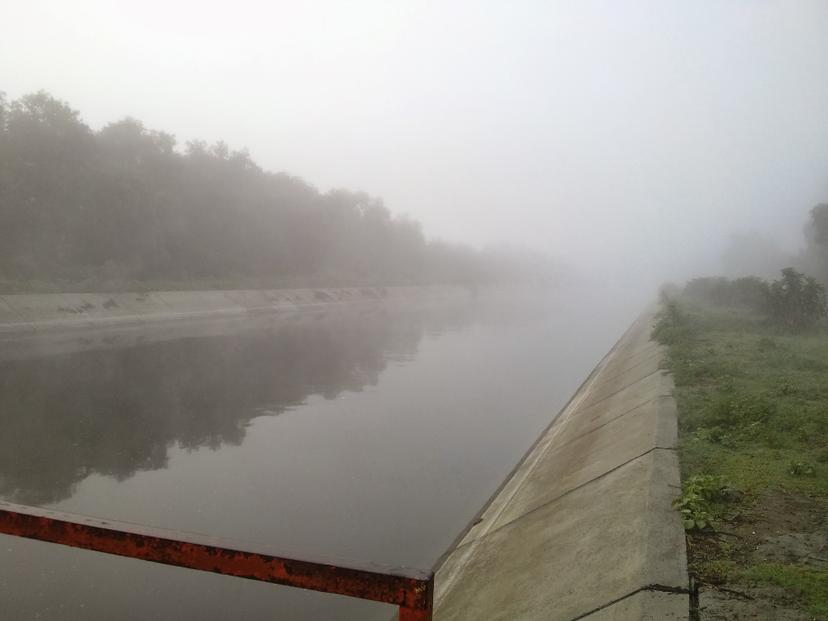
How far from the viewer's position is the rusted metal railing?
1.86m

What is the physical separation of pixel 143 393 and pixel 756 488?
1117cm

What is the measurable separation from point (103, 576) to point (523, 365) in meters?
16.3

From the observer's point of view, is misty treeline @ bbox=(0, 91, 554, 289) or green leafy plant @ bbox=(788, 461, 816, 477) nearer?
green leafy plant @ bbox=(788, 461, 816, 477)

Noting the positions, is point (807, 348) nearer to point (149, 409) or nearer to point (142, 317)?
point (149, 409)

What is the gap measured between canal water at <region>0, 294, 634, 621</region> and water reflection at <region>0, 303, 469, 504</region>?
46 millimetres

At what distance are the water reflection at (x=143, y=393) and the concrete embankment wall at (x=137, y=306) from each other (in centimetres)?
473

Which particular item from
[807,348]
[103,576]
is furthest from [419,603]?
[807,348]

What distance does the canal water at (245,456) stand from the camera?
197 inches

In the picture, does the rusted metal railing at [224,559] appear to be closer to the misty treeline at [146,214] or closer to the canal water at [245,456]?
the canal water at [245,456]

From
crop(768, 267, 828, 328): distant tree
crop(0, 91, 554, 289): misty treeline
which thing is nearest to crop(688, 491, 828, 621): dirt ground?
crop(768, 267, 828, 328): distant tree

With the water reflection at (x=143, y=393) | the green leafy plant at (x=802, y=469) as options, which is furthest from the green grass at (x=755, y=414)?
the water reflection at (x=143, y=393)

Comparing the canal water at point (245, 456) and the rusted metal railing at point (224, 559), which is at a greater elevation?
the rusted metal railing at point (224, 559)

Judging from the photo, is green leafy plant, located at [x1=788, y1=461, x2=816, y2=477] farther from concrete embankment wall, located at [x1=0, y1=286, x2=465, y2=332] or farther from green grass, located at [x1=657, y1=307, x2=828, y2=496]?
concrete embankment wall, located at [x1=0, y1=286, x2=465, y2=332]

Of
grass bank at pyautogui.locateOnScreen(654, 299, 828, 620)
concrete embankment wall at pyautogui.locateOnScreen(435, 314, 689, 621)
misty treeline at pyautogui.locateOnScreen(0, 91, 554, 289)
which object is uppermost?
misty treeline at pyautogui.locateOnScreen(0, 91, 554, 289)
